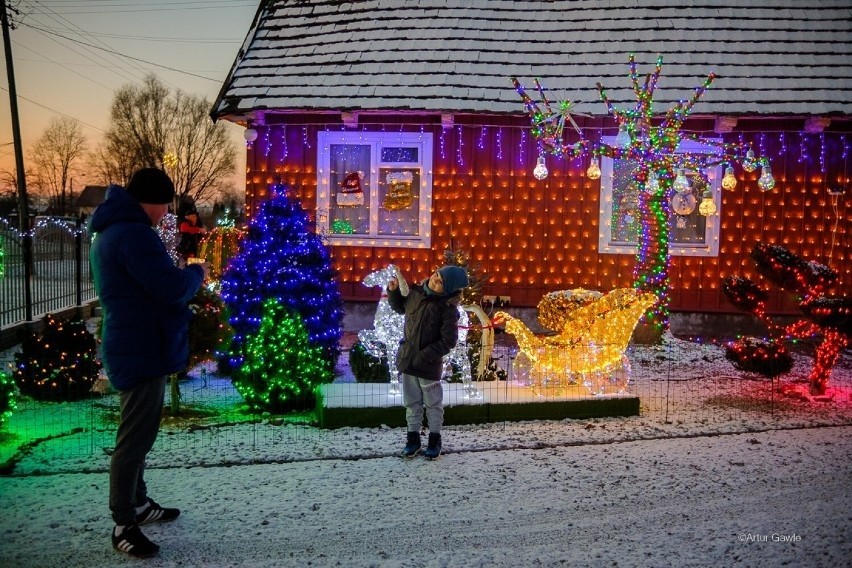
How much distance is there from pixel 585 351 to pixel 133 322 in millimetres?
4900

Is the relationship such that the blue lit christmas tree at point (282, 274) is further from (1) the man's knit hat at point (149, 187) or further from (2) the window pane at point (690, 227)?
(2) the window pane at point (690, 227)

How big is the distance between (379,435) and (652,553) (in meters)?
3.10

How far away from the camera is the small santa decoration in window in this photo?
47.4 ft

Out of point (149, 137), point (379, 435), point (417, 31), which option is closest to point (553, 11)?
point (417, 31)

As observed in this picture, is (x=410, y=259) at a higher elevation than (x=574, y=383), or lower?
higher

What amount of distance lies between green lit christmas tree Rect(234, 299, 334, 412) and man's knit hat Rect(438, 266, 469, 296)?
2144 millimetres

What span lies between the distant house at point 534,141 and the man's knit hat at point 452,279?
7058 millimetres

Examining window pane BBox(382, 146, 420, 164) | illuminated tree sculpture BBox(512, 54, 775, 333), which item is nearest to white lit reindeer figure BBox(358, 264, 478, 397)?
illuminated tree sculpture BBox(512, 54, 775, 333)

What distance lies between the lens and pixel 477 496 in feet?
19.4

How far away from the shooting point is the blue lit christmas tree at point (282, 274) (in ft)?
30.0

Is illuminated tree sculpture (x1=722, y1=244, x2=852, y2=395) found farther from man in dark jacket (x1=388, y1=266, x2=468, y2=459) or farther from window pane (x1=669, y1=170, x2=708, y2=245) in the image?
window pane (x1=669, y1=170, x2=708, y2=245)

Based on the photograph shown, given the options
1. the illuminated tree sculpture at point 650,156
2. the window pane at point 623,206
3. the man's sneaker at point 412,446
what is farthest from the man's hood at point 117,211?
the window pane at point 623,206

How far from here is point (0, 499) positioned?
18.7 feet

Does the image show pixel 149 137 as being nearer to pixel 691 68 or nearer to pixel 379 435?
Answer: pixel 691 68
